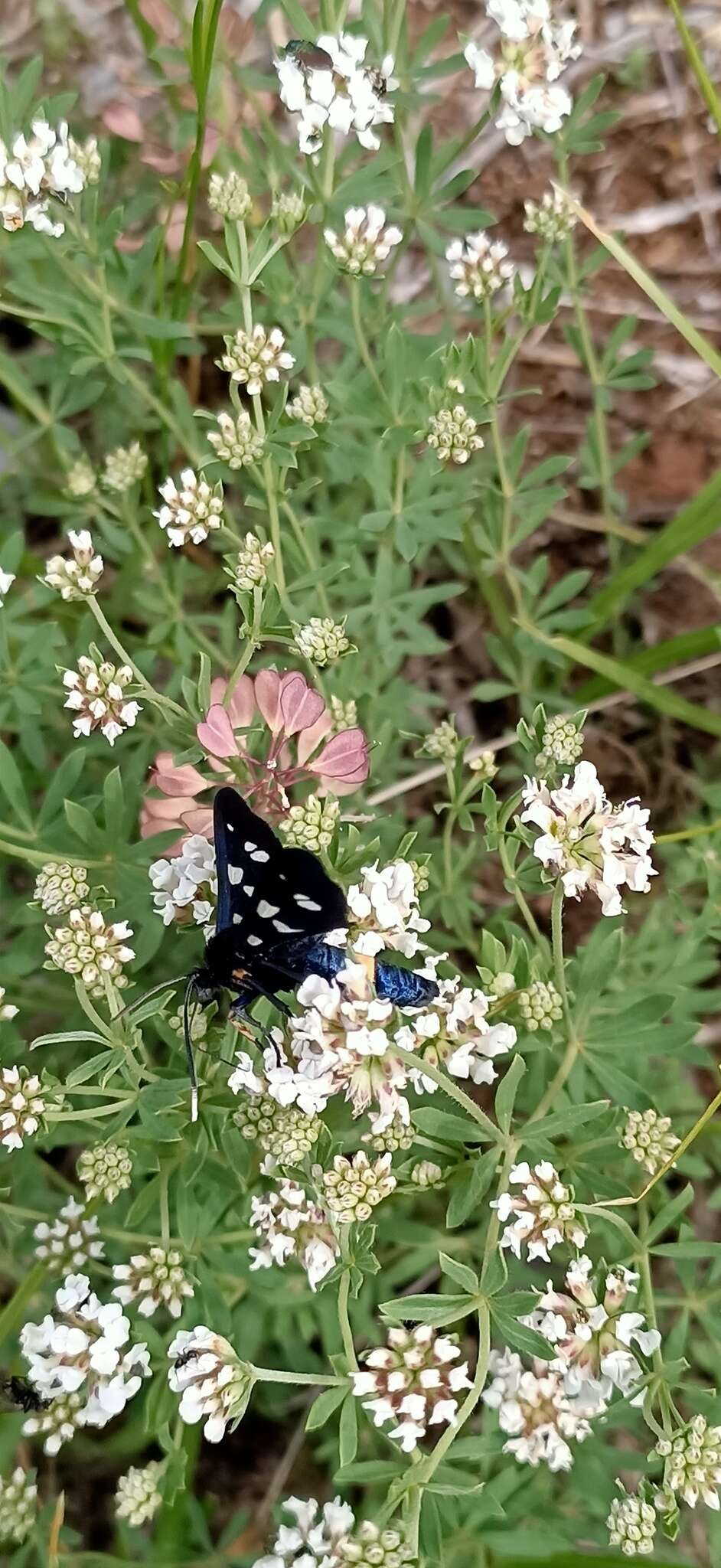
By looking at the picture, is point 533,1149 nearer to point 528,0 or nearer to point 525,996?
point 525,996

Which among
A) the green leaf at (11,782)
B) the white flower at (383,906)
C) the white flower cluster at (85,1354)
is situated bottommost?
the white flower cluster at (85,1354)

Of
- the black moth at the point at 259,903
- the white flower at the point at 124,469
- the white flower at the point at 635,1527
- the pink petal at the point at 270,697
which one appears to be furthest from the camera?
the white flower at the point at 124,469

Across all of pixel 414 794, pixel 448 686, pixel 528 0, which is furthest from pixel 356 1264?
pixel 528 0

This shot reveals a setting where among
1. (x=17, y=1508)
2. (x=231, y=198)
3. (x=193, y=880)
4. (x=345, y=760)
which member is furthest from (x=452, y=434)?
(x=17, y=1508)

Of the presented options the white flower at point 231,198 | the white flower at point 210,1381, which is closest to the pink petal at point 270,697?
the white flower at point 231,198

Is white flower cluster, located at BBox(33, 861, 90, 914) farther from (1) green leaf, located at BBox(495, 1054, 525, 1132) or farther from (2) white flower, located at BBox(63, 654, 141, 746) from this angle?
(1) green leaf, located at BBox(495, 1054, 525, 1132)

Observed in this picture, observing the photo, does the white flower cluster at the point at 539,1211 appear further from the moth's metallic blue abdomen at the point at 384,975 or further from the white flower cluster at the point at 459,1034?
the moth's metallic blue abdomen at the point at 384,975
